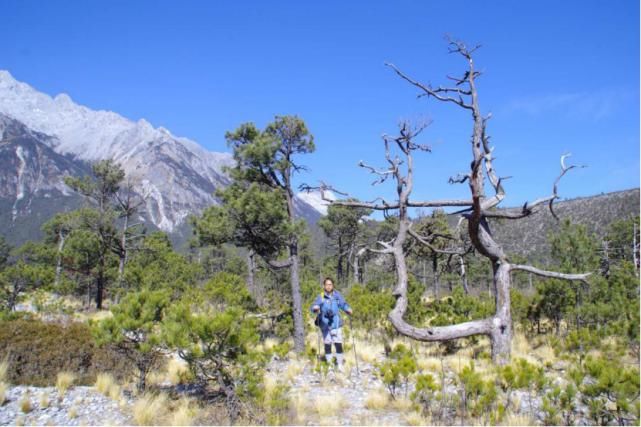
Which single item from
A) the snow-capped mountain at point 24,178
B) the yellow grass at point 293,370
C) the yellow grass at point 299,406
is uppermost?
the snow-capped mountain at point 24,178

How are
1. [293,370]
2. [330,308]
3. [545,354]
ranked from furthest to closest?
[545,354] < [293,370] < [330,308]

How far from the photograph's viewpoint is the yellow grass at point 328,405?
582 centimetres

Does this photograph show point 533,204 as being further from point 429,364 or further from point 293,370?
point 293,370

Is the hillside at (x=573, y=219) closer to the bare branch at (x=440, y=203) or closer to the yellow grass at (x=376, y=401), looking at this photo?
the bare branch at (x=440, y=203)

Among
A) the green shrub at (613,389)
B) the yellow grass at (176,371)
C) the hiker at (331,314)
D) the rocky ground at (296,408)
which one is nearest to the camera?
the green shrub at (613,389)

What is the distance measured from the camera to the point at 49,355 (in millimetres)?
7250

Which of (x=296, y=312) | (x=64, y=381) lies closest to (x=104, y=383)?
(x=64, y=381)

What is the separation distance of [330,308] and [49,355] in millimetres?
5345

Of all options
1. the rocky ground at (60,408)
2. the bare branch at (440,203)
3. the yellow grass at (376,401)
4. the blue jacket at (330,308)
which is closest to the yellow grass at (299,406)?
the yellow grass at (376,401)

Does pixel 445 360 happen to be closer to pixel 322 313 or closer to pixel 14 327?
pixel 322 313

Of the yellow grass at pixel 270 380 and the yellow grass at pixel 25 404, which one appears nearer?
the yellow grass at pixel 25 404

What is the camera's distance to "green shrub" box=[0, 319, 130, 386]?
Result: 22.7 feet

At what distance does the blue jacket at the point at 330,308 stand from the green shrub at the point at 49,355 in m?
3.92

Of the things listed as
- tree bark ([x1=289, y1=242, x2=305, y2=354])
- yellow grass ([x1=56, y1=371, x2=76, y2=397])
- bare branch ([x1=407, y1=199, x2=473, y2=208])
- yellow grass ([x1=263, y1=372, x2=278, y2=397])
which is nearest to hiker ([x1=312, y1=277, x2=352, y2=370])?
yellow grass ([x1=263, y1=372, x2=278, y2=397])
